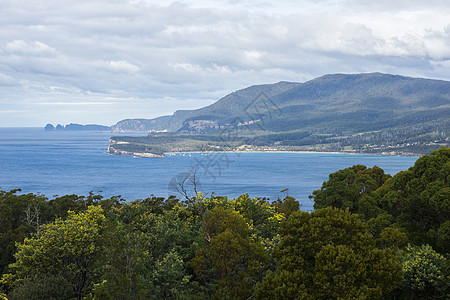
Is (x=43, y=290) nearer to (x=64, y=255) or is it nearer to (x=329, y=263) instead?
(x=64, y=255)

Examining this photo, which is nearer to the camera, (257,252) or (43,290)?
(43,290)

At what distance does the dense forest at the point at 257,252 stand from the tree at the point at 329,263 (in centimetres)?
5

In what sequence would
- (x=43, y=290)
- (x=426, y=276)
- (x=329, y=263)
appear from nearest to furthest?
(x=329, y=263)
(x=426, y=276)
(x=43, y=290)

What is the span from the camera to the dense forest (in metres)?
17.4

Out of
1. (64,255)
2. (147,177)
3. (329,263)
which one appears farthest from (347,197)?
(147,177)

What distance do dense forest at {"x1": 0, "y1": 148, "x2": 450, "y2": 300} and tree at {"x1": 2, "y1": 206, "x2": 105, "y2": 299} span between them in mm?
71

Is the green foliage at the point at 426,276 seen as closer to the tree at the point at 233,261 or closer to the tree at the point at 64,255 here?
the tree at the point at 233,261

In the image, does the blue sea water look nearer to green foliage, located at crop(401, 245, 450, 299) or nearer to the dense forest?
the dense forest

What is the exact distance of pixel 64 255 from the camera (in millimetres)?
24000

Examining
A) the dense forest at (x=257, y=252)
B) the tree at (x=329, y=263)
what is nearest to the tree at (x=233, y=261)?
the dense forest at (x=257, y=252)

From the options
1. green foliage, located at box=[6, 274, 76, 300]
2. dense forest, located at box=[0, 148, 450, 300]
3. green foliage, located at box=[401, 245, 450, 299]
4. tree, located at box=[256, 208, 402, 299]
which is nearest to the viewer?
tree, located at box=[256, 208, 402, 299]

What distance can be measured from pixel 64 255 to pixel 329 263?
1669 cm

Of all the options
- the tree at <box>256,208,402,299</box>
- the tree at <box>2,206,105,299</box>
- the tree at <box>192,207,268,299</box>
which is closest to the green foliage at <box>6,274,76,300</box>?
the tree at <box>2,206,105,299</box>

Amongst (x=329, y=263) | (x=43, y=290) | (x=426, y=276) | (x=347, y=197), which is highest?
(x=329, y=263)
